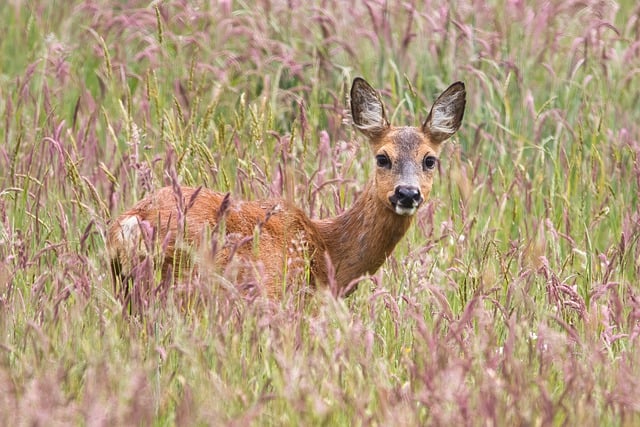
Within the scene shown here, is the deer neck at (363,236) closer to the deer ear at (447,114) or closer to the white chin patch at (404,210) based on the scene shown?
the white chin patch at (404,210)

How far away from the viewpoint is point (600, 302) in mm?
5906

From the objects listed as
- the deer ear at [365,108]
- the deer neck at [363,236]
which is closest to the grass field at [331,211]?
the deer neck at [363,236]

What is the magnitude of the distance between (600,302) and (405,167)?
3.45 feet

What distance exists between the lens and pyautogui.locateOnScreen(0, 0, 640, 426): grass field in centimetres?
411

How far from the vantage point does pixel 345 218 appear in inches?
253

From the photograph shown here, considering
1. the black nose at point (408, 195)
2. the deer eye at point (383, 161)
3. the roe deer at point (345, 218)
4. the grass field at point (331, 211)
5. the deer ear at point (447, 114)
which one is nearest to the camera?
the grass field at point (331, 211)

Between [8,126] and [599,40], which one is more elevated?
[599,40]

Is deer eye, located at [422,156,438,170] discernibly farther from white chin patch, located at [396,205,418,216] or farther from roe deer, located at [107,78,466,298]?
white chin patch, located at [396,205,418,216]

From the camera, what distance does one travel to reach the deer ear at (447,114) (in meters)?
6.52

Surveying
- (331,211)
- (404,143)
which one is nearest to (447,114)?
(404,143)

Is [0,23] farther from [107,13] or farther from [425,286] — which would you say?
[425,286]

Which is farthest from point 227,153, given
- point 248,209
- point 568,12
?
point 568,12

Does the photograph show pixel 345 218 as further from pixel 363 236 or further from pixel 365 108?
pixel 365 108

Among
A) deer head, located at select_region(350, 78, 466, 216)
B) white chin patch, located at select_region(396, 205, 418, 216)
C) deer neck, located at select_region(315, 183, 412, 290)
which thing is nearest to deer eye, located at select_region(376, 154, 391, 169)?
deer head, located at select_region(350, 78, 466, 216)
